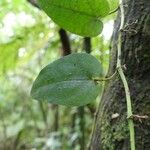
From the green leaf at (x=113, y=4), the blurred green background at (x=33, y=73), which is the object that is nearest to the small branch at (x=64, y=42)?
the blurred green background at (x=33, y=73)

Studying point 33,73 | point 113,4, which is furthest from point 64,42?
point 33,73

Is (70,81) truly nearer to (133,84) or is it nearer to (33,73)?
(133,84)

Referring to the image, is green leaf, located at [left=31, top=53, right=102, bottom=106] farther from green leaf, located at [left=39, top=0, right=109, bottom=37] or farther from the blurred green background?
the blurred green background

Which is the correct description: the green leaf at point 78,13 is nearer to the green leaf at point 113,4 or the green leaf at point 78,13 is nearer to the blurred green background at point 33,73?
the green leaf at point 113,4

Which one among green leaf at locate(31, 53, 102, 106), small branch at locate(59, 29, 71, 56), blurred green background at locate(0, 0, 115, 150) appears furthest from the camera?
blurred green background at locate(0, 0, 115, 150)

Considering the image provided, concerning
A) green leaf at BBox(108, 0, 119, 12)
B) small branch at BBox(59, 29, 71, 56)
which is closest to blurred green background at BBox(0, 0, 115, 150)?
small branch at BBox(59, 29, 71, 56)

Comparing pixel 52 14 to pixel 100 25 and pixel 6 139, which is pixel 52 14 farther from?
pixel 6 139
